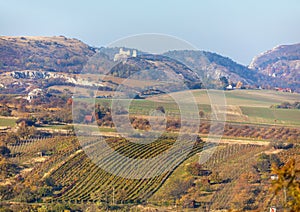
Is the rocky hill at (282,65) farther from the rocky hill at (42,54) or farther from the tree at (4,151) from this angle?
the tree at (4,151)

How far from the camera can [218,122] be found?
4491 cm

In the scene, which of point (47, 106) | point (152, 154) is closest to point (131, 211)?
point (152, 154)

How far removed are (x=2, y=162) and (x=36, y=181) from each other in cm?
364

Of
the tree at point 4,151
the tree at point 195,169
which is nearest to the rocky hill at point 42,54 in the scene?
the tree at point 4,151

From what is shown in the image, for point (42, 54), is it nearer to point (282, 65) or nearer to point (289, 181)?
point (282, 65)

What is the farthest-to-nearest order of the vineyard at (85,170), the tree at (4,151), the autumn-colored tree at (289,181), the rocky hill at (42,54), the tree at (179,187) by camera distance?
1. the rocky hill at (42,54)
2. the tree at (4,151)
3. the vineyard at (85,170)
4. the tree at (179,187)
5. the autumn-colored tree at (289,181)

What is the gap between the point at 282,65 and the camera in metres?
159

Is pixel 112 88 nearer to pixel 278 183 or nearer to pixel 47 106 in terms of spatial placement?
pixel 47 106

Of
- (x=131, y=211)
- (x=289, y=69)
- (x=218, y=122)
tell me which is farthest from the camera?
(x=289, y=69)

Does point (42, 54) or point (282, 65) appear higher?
point (282, 65)

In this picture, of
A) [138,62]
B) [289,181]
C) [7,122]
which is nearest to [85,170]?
[7,122]

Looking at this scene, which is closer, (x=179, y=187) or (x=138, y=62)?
(x=179, y=187)

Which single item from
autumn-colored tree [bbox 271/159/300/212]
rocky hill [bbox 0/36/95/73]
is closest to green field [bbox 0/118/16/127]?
autumn-colored tree [bbox 271/159/300/212]

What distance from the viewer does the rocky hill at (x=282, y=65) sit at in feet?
448
